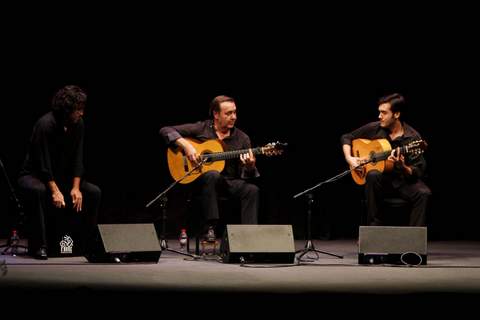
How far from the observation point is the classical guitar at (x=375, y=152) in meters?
6.49

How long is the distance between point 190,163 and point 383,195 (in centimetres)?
159

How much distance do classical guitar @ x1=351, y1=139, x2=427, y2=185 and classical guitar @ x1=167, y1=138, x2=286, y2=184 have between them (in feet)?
2.35

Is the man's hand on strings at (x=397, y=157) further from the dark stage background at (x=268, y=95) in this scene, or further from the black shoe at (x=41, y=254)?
the black shoe at (x=41, y=254)

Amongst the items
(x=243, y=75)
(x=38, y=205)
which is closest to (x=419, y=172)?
(x=243, y=75)

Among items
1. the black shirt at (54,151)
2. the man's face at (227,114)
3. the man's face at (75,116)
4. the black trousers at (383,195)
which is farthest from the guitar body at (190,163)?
the black trousers at (383,195)

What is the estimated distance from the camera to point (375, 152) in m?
6.66

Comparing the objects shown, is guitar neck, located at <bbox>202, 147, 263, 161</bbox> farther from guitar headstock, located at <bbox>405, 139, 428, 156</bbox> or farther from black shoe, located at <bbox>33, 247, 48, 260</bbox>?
black shoe, located at <bbox>33, 247, 48, 260</bbox>

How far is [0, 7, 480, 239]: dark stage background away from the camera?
7.57 metres

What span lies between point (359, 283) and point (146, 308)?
A: 1416mm

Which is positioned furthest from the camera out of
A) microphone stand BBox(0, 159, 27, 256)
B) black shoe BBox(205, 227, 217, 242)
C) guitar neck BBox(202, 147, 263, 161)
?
guitar neck BBox(202, 147, 263, 161)

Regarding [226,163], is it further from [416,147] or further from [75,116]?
[416,147]

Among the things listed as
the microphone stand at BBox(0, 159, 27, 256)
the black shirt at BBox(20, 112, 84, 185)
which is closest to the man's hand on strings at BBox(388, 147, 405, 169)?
the black shirt at BBox(20, 112, 84, 185)

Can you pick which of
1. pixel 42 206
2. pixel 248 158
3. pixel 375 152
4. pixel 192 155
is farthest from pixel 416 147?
pixel 42 206

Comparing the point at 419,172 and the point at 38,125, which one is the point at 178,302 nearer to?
the point at 38,125
